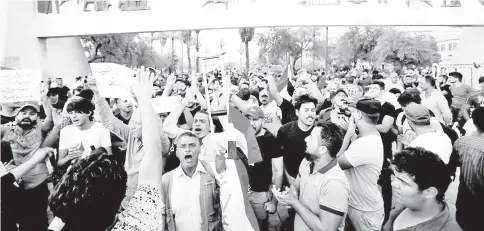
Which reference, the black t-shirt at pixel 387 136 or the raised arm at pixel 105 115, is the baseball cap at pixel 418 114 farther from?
the raised arm at pixel 105 115

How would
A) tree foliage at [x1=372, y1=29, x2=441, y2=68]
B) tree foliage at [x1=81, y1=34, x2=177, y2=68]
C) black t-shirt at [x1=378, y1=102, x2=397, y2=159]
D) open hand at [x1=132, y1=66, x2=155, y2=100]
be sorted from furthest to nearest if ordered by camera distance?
tree foliage at [x1=372, y1=29, x2=441, y2=68], tree foliage at [x1=81, y1=34, x2=177, y2=68], black t-shirt at [x1=378, y1=102, x2=397, y2=159], open hand at [x1=132, y1=66, x2=155, y2=100]

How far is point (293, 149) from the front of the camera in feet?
14.4

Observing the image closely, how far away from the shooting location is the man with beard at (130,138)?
10.8ft

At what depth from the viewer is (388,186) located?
5.01 metres

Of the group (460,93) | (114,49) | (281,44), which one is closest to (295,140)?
(460,93)

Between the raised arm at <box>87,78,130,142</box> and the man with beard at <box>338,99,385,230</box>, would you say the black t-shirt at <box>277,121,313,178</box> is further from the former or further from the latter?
the raised arm at <box>87,78,130,142</box>

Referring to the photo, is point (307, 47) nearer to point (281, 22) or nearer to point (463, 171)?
point (281, 22)

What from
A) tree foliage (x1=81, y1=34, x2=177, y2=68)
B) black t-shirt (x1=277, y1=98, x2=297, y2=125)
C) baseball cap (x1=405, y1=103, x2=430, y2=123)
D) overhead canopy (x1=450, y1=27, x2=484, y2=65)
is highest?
tree foliage (x1=81, y1=34, x2=177, y2=68)

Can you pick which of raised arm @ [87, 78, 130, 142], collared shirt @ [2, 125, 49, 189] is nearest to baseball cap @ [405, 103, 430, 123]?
raised arm @ [87, 78, 130, 142]

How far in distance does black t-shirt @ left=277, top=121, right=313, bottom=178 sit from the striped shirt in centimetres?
146

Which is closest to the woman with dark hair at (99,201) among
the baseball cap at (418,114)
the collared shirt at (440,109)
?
the baseball cap at (418,114)

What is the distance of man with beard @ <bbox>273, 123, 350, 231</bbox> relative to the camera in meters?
2.78

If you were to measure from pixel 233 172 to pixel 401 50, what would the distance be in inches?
1625

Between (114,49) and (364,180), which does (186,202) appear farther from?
(114,49)
